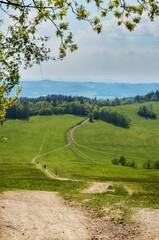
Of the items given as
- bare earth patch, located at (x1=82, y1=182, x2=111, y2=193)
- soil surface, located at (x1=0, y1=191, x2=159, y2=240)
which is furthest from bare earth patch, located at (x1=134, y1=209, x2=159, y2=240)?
bare earth patch, located at (x1=82, y1=182, x2=111, y2=193)

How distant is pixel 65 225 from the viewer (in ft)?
68.3

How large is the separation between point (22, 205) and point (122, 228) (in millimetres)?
8357

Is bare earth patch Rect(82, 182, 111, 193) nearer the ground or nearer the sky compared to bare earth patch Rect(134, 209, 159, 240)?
nearer the ground

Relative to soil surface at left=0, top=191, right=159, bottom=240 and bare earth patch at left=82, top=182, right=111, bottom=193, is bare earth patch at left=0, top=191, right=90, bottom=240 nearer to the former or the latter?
soil surface at left=0, top=191, right=159, bottom=240

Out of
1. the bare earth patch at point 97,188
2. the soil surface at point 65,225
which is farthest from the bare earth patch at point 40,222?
the bare earth patch at point 97,188

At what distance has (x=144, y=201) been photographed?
29.2 meters

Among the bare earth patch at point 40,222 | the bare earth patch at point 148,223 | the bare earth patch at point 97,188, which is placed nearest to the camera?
the bare earth patch at point 40,222

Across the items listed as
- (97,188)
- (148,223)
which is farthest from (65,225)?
(97,188)

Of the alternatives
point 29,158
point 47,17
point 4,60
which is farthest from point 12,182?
point 29,158

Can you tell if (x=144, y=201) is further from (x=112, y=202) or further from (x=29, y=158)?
(x=29, y=158)

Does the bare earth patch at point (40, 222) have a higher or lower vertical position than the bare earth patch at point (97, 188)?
higher

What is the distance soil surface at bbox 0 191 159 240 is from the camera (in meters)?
19.0

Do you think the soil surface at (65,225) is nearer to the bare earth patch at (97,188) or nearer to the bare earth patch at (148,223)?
the bare earth patch at (148,223)

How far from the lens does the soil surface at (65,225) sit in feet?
62.4
